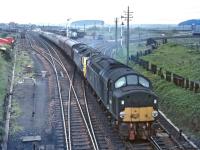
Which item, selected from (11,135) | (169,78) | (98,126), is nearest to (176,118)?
(98,126)

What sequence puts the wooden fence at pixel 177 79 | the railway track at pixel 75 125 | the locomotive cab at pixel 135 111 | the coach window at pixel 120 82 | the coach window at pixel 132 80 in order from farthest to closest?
1. the wooden fence at pixel 177 79
2. the coach window at pixel 132 80
3. the coach window at pixel 120 82
4. the railway track at pixel 75 125
5. the locomotive cab at pixel 135 111

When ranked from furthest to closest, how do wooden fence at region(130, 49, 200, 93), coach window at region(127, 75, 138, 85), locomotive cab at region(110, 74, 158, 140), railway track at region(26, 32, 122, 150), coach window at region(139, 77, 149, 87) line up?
1. wooden fence at region(130, 49, 200, 93)
2. coach window at region(139, 77, 149, 87)
3. coach window at region(127, 75, 138, 85)
4. railway track at region(26, 32, 122, 150)
5. locomotive cab at region(110, 74, 158, 140)

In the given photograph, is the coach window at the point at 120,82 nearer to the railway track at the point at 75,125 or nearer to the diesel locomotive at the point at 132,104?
the diesel locomotive at the point at 132,104

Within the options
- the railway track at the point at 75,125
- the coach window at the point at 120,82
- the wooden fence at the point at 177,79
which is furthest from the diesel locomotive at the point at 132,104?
the wooden fence at the point at 177,79

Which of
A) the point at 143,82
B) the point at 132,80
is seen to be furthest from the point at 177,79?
the point at 132,80

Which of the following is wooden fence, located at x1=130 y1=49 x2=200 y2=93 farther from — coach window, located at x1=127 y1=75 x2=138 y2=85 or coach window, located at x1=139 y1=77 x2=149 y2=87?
coach window, located at x1=127 y1=75 x2=138 y2=85

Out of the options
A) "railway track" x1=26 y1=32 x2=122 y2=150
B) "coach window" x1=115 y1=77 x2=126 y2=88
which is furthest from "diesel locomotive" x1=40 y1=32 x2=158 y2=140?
"railway track" x1=26 y1=32 x2=122 y2=150

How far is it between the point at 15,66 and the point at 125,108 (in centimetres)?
2953

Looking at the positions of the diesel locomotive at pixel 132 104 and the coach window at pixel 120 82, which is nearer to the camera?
the diesel locomotive at pixel 132 104

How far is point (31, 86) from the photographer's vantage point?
1411 inches

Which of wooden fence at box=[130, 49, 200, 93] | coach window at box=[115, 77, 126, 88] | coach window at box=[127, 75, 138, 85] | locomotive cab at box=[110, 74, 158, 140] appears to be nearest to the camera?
locomotive cab at box=[110, 74, 158, 140]

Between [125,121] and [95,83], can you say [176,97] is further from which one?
[125,121]

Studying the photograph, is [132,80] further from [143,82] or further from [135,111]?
[135,111]

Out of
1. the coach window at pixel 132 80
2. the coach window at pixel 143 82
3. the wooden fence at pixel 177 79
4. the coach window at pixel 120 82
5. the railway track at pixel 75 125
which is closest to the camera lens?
the railway track at pixel 75 125
